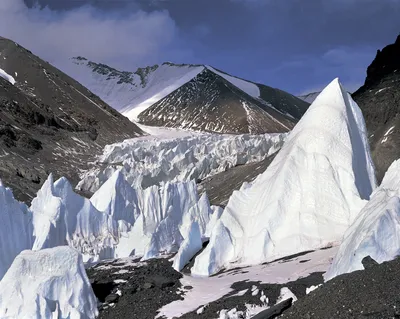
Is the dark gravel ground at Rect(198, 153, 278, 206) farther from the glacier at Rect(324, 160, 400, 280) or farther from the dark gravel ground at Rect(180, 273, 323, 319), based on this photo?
the glacier at Rect(324, 160, 400, 280)

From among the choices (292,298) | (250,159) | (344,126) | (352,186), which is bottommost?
(292,298)

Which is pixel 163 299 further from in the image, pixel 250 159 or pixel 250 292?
pixel 250 159

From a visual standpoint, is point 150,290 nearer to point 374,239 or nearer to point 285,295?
point 285,295

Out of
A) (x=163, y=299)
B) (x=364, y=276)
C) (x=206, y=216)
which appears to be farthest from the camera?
(x=206, y=216)

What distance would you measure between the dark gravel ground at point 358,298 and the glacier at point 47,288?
23.0 feet

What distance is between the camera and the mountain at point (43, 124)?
63281 millimetres

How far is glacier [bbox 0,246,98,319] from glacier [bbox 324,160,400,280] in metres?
7.20

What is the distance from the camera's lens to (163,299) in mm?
14711

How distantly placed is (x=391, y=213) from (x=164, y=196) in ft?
74.6

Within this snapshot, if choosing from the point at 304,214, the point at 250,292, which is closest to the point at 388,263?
the point at 250,292

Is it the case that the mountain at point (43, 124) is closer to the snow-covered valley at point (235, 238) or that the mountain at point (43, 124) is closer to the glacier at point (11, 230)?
the snow-covered valley at point (235, 238)

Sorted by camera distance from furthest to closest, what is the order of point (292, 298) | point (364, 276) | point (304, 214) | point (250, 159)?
1. point (250, 159)
2. point (304, 214)
3. point (292, 298)
4. point (364, 276)

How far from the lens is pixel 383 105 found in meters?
57.8

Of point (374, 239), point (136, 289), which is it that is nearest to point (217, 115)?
point (136, 289)
